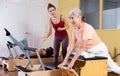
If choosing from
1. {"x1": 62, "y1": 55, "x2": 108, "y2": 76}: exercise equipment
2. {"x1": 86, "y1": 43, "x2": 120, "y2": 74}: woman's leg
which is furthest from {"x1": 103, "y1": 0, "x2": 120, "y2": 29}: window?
{"x1": 62, "y1": 55, "x2": 108, "y2": 76}: exercise equipment

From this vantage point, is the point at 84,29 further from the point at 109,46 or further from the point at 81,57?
the point at 109,46

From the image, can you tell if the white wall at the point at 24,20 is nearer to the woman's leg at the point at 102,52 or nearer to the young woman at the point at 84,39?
the young woman at the point at 84,39

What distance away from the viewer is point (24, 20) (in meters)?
6.00

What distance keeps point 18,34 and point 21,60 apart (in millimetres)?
1381

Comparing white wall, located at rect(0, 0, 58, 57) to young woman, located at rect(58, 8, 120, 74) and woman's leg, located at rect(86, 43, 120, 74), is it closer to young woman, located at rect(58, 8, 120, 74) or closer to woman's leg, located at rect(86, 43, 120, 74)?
young woman, located at rect(58, 8, 120, 74)

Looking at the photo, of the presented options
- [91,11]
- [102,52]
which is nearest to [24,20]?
[91,11]

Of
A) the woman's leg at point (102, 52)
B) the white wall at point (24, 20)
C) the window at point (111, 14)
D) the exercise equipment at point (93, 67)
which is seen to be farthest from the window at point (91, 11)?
Result: the exercise equipment at point (93, 67)

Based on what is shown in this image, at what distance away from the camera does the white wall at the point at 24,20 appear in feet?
18.8

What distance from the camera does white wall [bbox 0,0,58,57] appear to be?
18.8ft

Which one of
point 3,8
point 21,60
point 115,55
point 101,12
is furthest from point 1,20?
point 115,55

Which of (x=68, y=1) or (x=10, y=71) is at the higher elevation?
(x=68, y=1)

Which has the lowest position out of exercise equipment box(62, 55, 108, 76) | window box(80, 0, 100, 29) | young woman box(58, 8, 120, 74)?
exercise equipment box(62, 55, 108, 76)

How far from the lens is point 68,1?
6.09 metres

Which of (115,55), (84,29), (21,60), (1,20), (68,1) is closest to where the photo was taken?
(84,29)
